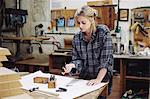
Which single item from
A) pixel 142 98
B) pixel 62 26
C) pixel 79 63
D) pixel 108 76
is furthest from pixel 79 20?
pixel 62 26

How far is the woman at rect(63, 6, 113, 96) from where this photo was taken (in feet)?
7.62

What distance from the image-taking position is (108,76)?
2.39 meters

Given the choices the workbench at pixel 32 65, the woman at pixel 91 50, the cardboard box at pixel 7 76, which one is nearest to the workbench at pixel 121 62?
the workbench at pixel 32 65

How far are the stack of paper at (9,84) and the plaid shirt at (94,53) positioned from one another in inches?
41.4

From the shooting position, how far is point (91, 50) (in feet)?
7.82

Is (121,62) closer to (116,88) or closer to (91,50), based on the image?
(116,88)

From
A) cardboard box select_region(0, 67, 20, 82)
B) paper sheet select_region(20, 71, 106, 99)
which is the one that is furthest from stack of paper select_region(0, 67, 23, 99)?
paper sheet select_region(20, 71, 106, 99)

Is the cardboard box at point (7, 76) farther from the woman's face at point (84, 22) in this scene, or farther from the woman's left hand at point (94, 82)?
the woman's face at point (84, 22)

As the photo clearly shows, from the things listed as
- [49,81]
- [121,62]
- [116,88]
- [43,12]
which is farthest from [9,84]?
[43,12]

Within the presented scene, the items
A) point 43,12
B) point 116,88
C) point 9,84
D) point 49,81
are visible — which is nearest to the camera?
point 9,84

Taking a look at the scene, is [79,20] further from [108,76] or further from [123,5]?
[123,5]

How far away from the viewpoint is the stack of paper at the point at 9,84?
1.34 m

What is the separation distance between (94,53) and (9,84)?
3.73 ft

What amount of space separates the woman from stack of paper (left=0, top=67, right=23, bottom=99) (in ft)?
3.17
